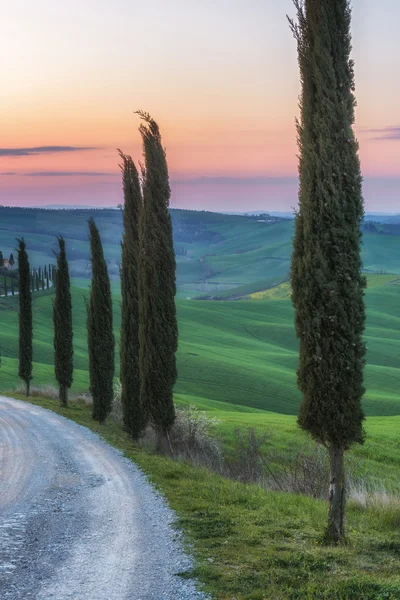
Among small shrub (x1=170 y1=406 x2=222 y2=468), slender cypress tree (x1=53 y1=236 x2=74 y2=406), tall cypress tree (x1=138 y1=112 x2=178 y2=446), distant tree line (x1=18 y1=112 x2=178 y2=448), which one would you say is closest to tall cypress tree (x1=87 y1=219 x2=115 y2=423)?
distant tree line (x1=18 y1=112 x2=178 y2=448)

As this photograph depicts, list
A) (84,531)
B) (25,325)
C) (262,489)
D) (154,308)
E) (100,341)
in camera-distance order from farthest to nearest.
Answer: (25,325) → (100,341) → (154,308) → (262,489) → (84,531)

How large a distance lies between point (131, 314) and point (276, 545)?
1990 centimetres

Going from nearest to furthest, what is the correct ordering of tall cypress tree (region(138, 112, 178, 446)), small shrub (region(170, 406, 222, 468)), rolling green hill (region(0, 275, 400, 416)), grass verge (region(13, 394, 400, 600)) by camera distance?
1. grass verge (region(13, 394, 400, 600))
2. small shrub (region(170, 406, 222, 468))
3. tall cypress tree (region(138, 112, 178, 446))
4. rolling green hill (region(0, 275, 400, 416))

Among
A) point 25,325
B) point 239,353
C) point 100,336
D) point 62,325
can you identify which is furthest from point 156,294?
point 239,353

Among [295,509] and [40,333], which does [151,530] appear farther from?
[40,333]

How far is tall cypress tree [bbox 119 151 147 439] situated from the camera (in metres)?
29.8

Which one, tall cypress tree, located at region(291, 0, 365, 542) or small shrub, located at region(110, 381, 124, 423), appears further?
small shrub, located at region(110, 381, 124, 423)

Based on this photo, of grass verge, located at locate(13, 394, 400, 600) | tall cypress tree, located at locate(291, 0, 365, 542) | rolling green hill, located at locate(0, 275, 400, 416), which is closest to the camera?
grass verge, located at locate(13, 394, 400, 600)

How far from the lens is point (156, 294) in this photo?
86.1 ft

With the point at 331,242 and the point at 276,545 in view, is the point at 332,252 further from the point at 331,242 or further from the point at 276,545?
the point at 276,545

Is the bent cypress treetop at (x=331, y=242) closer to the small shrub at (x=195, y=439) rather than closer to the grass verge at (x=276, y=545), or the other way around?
the grass verge at (x=276, y=545)

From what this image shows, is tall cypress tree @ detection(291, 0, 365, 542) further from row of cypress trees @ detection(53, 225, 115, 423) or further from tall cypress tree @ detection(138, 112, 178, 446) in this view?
row of cypress trees @ detection(53, 225, 115, 423)

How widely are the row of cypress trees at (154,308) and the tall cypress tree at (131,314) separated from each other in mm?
44

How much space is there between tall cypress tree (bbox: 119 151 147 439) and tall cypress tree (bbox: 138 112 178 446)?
245cm
